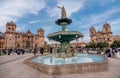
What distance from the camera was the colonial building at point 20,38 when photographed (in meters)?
65.7

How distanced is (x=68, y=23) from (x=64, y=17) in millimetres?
1314

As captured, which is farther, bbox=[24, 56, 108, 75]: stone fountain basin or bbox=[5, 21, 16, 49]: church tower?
bbox=[5, 21, 16, 49]: church tower

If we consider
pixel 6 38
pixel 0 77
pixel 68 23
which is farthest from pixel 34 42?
pixel 0 77

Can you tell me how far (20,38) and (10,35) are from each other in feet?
25.3

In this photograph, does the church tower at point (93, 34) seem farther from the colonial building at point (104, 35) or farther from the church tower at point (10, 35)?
the church tower at point (10, 35)

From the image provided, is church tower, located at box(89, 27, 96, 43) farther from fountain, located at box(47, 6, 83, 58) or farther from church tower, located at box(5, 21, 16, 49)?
fountain, located at box(47, 6, 83, 58)

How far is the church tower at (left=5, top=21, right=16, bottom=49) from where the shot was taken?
65294mm

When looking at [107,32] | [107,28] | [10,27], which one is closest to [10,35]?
[10,27]

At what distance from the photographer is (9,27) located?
2594 inches

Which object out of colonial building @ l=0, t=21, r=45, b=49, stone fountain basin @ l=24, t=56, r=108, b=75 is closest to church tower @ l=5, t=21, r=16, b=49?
colonial building @ l=0, t=21, r=45, b=49

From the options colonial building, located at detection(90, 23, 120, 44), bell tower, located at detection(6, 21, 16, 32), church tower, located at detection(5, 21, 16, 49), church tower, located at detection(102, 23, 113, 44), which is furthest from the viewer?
colonial building, located at detection(90, 23, 120, 44)

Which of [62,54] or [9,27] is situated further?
[9,27]

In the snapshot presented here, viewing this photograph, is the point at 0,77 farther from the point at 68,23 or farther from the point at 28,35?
the point at 28,35

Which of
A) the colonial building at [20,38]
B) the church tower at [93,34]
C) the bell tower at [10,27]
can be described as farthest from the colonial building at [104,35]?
the bell tower at [10,27]
